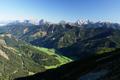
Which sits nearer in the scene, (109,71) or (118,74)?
(118,74)

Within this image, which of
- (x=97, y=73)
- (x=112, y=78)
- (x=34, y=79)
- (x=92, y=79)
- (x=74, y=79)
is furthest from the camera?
(x=34, y=79)

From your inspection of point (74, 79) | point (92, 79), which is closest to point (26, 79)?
point (74, 79)

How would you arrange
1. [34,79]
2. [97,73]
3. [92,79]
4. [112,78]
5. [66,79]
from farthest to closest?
[34,79], [66,79], [97,73], [92,79], [112,78]

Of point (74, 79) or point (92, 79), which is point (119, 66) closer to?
point (92, 79)

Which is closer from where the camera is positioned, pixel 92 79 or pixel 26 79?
pixel 92 79

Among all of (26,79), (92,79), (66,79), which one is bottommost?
(26,79)

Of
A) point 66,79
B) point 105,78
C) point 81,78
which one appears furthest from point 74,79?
point 105,78

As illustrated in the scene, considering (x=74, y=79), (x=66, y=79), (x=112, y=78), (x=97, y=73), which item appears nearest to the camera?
(x=112, y=78)

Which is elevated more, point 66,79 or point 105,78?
point 105,78

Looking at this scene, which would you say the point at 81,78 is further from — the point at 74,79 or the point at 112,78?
the point at 112,78
